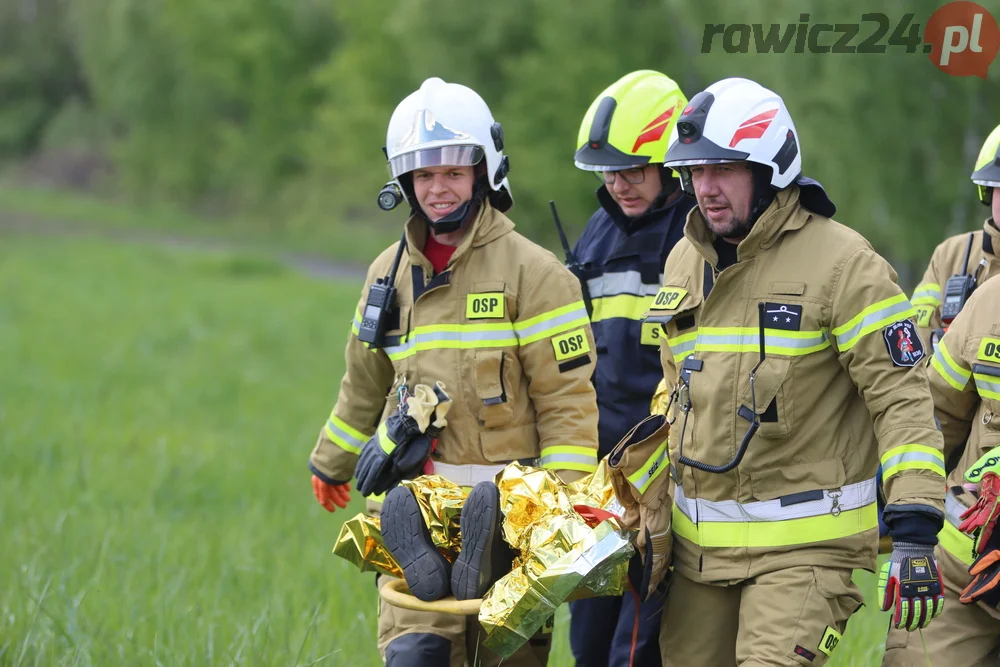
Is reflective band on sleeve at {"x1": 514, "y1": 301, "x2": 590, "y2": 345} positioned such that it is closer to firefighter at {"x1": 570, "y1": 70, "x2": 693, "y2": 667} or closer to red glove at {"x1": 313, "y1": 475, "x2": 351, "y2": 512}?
firefighter at {"x1": 570, "y1": 70, "x2": 693, "y2": 667}

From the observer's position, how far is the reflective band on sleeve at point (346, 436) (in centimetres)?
498

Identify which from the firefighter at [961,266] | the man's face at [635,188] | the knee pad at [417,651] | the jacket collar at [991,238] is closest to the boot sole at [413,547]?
the knee pad at [417,651]

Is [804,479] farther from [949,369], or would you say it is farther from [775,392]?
[949,369]

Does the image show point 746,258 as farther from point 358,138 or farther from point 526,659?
point 358,138

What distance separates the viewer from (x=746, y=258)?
394cm

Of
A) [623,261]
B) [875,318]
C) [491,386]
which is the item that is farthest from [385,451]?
[875,318]

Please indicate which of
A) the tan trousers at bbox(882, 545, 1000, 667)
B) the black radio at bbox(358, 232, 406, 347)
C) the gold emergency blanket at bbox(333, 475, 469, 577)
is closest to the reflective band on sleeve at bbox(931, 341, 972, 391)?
the tan trousers at bbox(882, 545, 1000, 667)

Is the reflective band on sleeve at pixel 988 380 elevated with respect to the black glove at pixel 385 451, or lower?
elevated

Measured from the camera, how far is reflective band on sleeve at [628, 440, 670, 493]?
3.97 metres

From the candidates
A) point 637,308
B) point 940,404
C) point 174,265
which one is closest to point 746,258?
point 940,404

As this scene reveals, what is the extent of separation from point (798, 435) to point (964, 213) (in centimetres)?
1083

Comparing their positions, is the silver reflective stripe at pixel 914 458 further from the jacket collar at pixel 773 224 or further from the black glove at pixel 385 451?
the black glove at pixel 385 451

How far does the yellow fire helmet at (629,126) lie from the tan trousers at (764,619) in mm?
1836

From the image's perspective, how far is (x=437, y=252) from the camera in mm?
4723
